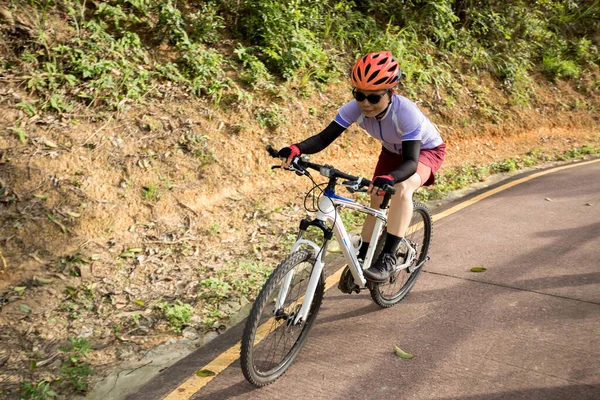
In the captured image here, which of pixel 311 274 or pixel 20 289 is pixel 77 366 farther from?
pixel 311 274

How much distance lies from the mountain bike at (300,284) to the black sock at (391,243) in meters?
0.09

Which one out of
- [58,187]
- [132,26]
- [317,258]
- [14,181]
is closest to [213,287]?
[317,258]

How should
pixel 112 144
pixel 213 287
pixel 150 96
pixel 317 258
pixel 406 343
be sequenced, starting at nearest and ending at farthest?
pixel 317 258
pixel 406 343
pixel 213 287
pixel 112 144
pixel 150 96

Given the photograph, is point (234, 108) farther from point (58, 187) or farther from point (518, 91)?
point (518, 91)

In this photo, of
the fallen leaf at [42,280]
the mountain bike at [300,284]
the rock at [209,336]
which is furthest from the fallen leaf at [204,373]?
the fallen leaf at [42,280]

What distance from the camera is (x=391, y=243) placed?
4035 mm

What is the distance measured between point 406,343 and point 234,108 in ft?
15.3

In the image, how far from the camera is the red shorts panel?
415 centimetres

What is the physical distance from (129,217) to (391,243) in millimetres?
3082

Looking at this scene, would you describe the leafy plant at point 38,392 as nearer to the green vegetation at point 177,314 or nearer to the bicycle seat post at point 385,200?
the green vegetation at point 177,314

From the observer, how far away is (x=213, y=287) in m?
4.68

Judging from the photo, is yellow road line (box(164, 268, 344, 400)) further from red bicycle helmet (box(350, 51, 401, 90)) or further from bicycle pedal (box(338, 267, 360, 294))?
red bicycle helmet (box(350, 51, 401, 90))

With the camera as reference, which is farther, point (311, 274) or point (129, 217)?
point (129, 217)

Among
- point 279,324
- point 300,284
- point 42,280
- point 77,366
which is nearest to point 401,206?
point 300,284
